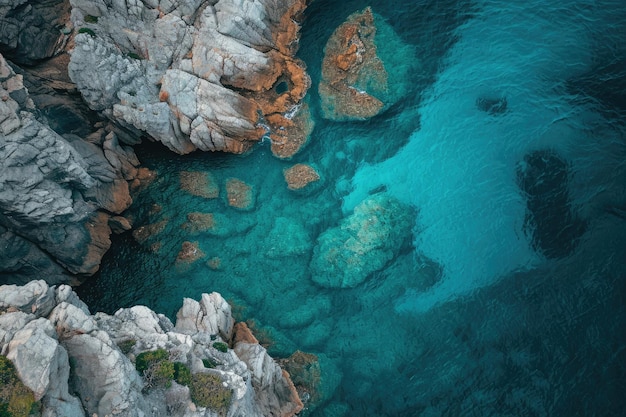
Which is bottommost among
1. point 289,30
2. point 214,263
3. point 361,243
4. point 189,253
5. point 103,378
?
point 189,253

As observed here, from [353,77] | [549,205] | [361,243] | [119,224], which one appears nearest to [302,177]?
[361,243]

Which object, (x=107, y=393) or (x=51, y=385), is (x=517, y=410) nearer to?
(x=107, y=393)

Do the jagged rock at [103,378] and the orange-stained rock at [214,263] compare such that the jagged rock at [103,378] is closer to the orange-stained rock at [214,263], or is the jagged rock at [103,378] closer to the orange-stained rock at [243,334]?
the orange-stained rock at [243,334]

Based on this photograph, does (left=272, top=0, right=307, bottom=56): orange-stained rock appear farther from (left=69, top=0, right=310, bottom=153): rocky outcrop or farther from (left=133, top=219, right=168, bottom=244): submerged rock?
(left=133, top=219, right=168, bottom=244): submerged rock

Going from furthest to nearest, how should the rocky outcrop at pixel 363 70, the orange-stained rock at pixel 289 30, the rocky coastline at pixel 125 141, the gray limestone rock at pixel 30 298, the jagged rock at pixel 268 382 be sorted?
the orange-stained rock at pixel 289 30, the rocky outcrop at pixel 363 70, the jagged rock at pixel 268 382, the rocky coastline at pixel 125 141, the gray limestone rock at pixel 30 298

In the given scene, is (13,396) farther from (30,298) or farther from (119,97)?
(119,97)

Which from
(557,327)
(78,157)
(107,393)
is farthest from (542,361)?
(78,157)

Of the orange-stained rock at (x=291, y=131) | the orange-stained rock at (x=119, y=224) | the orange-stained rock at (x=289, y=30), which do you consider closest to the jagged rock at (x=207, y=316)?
the orange-stained rock at (x=119, y=224)

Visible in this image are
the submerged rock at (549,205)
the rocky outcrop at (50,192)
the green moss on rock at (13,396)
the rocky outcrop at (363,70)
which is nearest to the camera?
the green moss on rock at (13,396)
